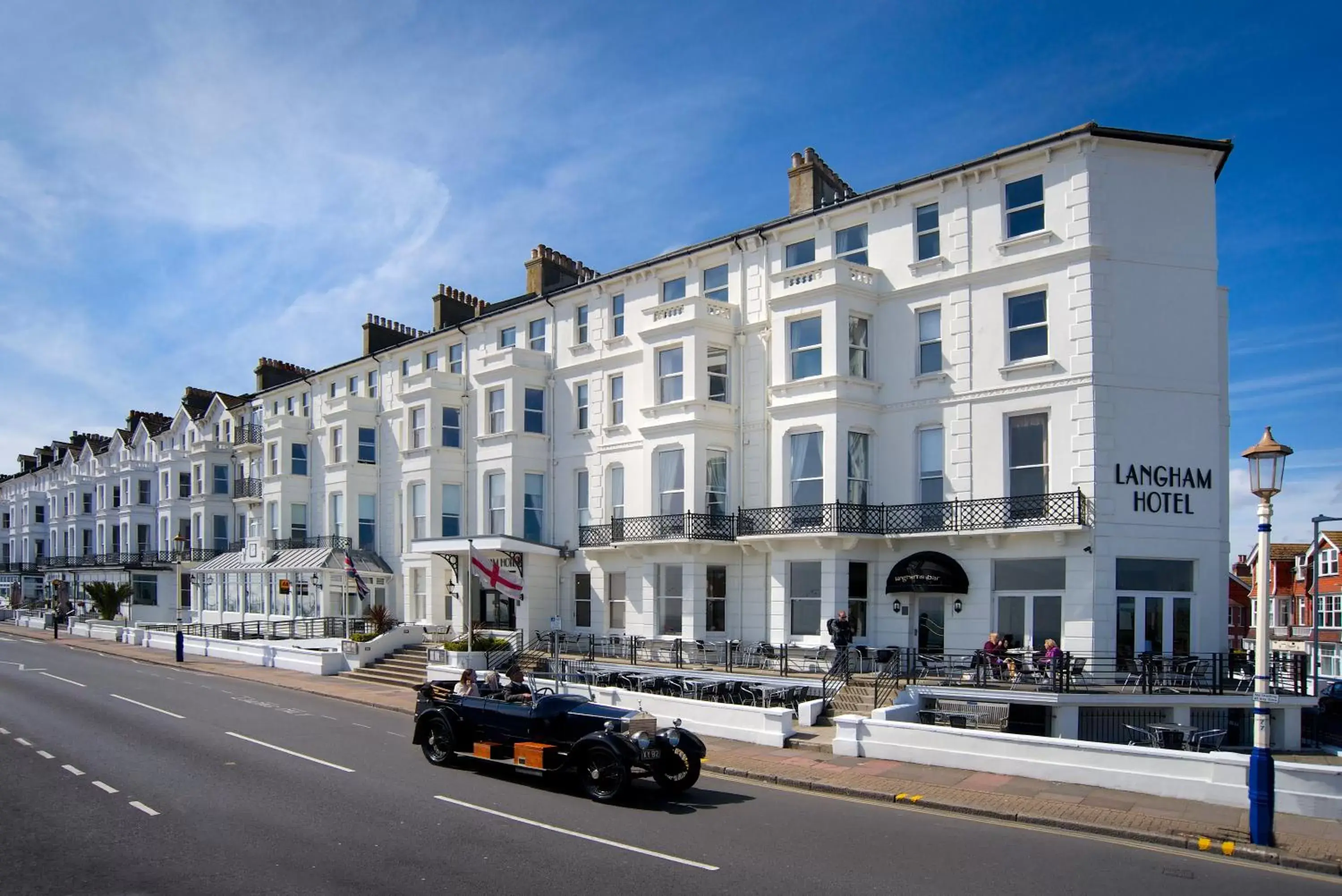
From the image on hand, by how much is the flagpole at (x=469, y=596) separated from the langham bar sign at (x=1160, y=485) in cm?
1559

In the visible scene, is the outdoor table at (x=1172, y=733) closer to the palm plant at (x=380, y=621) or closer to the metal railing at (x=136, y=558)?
the palm plant at (x=380, y=621)

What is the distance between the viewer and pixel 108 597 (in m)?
50.9

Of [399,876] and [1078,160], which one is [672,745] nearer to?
[399,876]

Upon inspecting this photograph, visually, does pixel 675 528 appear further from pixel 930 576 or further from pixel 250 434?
pixel 250 434

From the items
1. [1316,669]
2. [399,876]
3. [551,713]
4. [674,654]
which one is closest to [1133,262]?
[1316,669]

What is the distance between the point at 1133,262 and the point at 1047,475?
509 centimetres

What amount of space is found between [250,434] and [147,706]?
1126 inches

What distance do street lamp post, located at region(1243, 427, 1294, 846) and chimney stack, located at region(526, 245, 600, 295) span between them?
24.0 m

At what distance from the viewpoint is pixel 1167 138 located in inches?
812

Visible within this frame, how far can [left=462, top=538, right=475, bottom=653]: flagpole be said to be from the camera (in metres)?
25.5

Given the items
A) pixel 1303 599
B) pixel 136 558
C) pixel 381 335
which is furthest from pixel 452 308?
pixel 1303 599

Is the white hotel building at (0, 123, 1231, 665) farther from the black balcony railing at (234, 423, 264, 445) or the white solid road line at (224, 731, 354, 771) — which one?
the black balcony railing at (234, 423, 264, 445)

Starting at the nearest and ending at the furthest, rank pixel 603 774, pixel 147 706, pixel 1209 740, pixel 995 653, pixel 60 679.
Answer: pixel 603 774 < pixel 1209 740 < pixel 995 653 < pixel 147 706 < pixel 60 679

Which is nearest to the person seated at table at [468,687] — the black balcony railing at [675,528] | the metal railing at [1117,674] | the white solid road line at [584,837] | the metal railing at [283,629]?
the white solid road line at [584,837]
